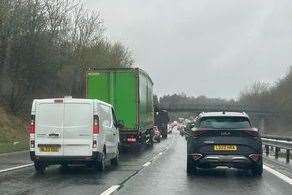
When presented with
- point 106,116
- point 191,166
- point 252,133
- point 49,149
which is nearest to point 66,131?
point 49,149

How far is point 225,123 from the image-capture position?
1770cm

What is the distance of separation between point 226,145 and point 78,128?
3935 mm

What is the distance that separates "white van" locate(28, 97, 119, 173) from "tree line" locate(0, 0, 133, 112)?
87.7 ft

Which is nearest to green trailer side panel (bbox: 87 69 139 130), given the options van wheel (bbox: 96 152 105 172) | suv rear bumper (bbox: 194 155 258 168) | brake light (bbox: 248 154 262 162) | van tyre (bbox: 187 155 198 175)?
van wheel (bbox: 96 152 105 172)

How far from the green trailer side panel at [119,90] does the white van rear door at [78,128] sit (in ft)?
37.3

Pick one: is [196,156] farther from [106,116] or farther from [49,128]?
[49,128]

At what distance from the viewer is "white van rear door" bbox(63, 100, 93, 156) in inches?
702

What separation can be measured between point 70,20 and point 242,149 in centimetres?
4485

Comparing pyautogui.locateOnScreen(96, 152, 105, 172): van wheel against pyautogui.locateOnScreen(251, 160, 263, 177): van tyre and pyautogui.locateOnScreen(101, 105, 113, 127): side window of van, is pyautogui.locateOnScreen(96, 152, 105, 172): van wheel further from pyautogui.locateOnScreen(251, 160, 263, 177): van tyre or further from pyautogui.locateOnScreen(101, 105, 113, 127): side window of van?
pyautogui.locateOnScreen(251, 160, 263, 177): van tyre

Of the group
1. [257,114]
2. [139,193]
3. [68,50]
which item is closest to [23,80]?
[68,50]

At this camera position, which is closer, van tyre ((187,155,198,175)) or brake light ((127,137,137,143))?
van tyre ((187,155,198,175))

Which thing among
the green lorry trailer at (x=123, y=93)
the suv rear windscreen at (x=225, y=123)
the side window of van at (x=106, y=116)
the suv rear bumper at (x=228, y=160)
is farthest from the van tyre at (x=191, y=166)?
the green lorry trailer at (x=123, y=93)

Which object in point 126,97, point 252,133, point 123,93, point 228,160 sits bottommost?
point 228,160

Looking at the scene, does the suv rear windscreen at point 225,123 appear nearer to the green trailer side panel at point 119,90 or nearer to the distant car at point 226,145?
the distant car at point 226,145
